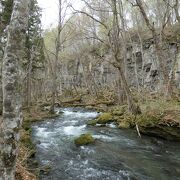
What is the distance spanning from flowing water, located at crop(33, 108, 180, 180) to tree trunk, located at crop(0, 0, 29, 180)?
147 inches

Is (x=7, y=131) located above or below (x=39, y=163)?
above

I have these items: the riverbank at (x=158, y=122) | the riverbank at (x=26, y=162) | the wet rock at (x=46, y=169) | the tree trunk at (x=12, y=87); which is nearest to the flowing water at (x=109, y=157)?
the wet rock at (x=46, y=169)

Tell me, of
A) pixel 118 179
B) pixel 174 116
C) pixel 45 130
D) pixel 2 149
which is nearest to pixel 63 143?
pixel 45 130

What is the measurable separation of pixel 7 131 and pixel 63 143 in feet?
25.4

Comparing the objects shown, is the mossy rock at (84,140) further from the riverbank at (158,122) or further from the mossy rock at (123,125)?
the mossy rock at (123,125)

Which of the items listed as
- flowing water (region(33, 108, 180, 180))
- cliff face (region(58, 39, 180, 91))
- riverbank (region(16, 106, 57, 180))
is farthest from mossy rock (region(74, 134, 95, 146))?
cliff face (region(58, 39, 180, 91))

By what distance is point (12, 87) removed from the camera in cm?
357

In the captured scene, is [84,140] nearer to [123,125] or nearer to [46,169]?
[46,169]

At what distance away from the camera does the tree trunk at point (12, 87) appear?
3.57m

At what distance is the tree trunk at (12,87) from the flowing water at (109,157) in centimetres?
375

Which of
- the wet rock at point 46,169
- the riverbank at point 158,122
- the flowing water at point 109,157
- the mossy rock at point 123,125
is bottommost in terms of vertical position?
the flowing water at point 109,157

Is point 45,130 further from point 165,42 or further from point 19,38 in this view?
point 165,42

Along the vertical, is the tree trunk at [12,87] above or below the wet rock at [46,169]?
above

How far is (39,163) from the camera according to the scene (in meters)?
8.27
